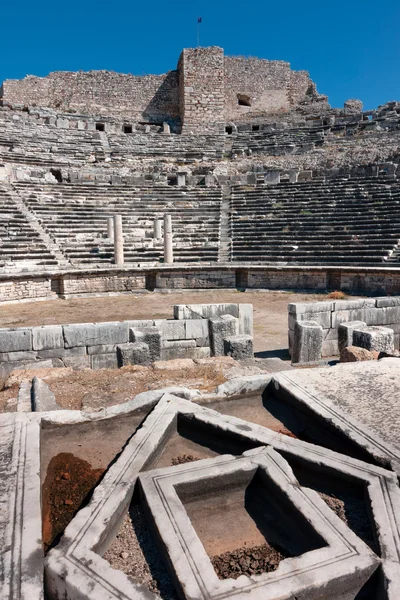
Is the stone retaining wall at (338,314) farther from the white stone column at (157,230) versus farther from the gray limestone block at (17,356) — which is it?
the white stone column at (157,230)

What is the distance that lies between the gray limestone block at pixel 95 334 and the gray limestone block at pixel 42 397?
156cm

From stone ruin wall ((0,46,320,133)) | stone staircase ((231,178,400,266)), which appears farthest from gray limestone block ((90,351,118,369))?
stone ruin wall ((0,46,320,133))

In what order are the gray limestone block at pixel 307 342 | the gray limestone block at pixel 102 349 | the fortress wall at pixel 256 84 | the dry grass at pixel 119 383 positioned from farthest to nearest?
the fortress wall at pixel 256 84 < the gray limestone block at pixel 307 342 < the gray limestone block at pixel 102 349 < the dry grass at pixel 119 383

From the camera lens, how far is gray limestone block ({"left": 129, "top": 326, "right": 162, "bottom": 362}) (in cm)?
626

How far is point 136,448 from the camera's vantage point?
2.78 meters

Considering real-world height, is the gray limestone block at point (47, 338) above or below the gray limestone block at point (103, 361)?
above

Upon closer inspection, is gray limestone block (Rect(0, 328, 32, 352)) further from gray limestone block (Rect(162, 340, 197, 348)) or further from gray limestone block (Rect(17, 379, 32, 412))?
gray limestone block (Rect(162, 340, 197, 348))

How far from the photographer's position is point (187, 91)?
29.1 metres

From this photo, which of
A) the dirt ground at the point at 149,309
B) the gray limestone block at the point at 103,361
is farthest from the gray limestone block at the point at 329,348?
the gray limestone block at the point at 103,361

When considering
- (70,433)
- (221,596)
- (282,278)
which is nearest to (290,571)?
(221,596)

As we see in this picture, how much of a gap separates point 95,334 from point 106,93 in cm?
2916

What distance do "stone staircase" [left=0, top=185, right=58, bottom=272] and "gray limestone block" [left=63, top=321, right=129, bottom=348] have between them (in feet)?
26.9

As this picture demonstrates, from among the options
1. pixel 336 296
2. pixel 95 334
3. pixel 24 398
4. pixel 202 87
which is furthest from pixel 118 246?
pixel 202 87

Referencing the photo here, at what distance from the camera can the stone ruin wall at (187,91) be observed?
2930cm
